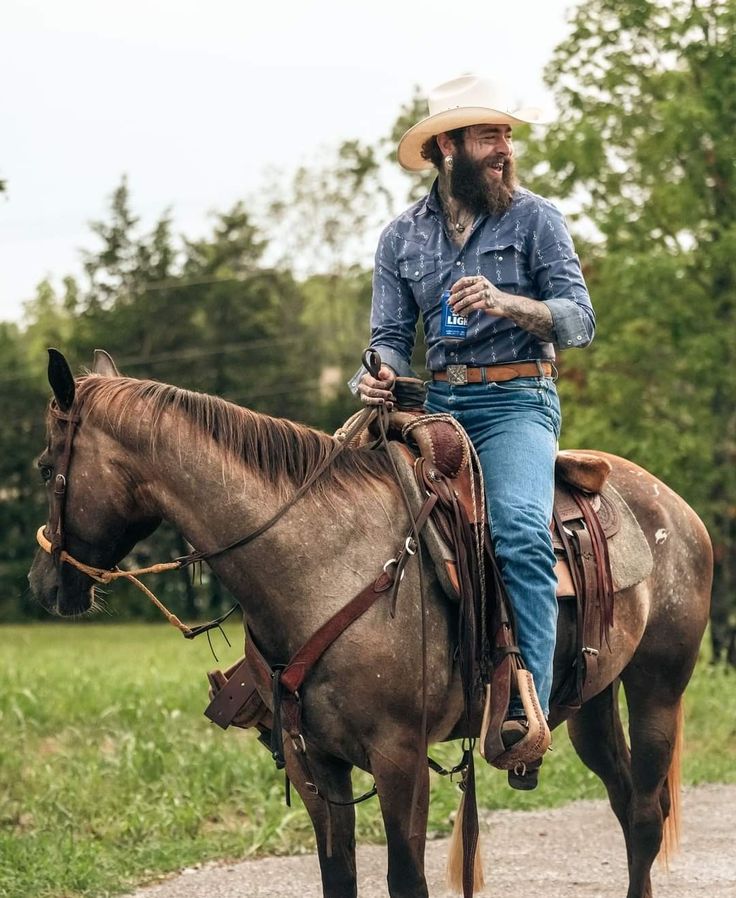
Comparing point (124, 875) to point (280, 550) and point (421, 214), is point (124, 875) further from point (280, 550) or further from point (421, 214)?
point (421, 214)

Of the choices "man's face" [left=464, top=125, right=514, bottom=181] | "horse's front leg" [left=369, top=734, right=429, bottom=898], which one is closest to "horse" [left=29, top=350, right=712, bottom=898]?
"horse's front leg" [left=369, top=734, right=429, bottom=898]

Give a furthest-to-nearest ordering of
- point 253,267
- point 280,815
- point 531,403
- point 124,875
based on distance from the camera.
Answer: point 253,267 → point 280,815 → point 124,875 → point 531,403

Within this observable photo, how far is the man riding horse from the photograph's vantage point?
4.73 m

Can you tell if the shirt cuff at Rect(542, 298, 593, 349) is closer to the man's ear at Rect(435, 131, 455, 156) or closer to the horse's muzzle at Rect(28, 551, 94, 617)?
the man's ear at Rect(435, 131, 455, 156)

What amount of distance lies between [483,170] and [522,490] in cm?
117

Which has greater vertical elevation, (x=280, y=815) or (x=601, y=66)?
(x=601, y=66)

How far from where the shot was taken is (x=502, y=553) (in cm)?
469

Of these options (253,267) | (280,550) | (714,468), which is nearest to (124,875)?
(280,550)

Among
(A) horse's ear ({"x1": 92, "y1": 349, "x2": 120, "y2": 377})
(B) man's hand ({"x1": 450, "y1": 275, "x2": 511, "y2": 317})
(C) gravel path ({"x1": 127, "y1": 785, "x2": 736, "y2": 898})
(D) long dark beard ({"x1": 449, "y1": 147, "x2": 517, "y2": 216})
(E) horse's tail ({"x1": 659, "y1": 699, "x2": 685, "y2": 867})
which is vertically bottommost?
(C) gravel path ({"x1": 127, "y1": 785, "x2": 736, "y2": 898})

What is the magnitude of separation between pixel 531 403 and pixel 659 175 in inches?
492

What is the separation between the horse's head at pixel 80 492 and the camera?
4.43 m

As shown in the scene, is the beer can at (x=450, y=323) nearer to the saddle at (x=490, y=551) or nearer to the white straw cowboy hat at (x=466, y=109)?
the saddle at (x=490, y=551)

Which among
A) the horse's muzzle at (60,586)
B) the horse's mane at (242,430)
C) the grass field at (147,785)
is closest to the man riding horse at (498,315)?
the horse's mane at (242,430)

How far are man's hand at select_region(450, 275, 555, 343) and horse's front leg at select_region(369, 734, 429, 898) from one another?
1.45 metres
